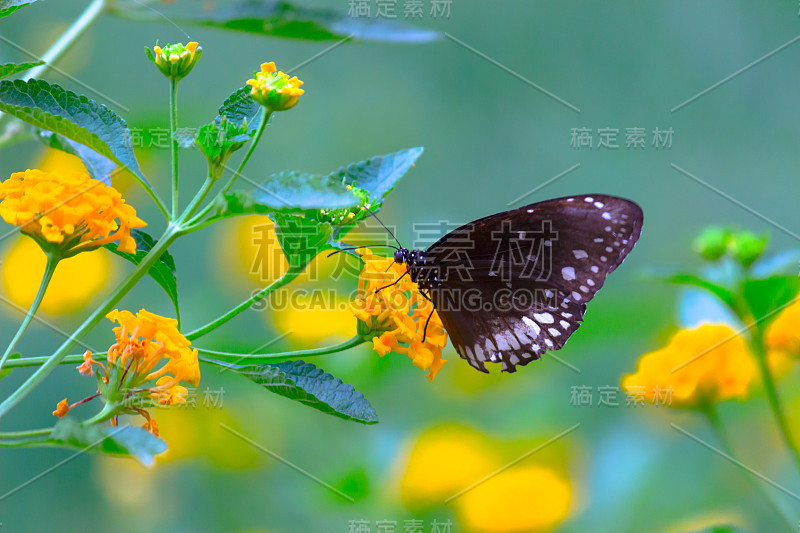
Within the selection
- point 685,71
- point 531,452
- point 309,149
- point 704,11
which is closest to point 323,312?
point 531,452

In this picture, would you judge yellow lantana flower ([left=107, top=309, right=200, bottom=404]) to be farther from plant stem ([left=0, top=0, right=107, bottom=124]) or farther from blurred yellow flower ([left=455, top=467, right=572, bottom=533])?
blurred yellow flower ([left=455, top=467, right=572, bottom=533])

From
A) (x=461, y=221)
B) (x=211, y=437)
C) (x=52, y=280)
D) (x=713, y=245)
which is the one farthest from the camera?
(x=461, y=221)

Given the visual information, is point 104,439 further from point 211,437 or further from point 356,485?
point 211,437

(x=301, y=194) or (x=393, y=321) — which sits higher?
(x=301, y=194)

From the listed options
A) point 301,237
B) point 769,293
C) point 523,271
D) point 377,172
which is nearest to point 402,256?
point 523,271

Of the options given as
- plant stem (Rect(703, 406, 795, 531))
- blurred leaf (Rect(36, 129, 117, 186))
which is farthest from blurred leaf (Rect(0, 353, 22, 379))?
plant stem (Rect(703, 406, 795, 531))

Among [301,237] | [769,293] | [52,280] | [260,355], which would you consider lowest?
[52,280]
